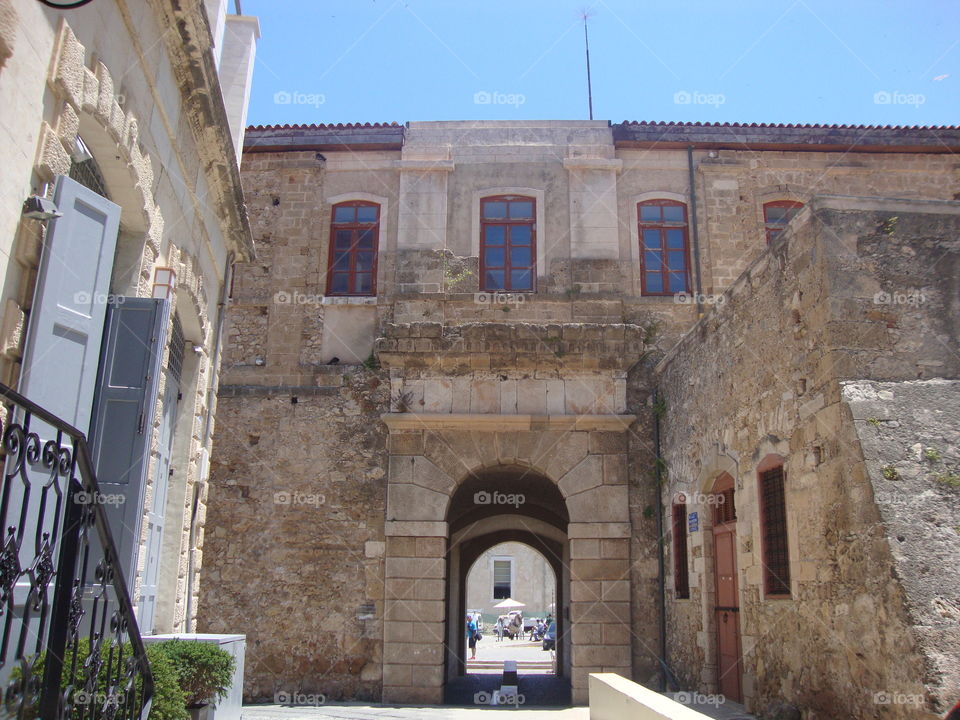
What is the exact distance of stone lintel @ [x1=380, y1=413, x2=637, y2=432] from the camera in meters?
11.3

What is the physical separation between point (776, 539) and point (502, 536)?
11.4 m

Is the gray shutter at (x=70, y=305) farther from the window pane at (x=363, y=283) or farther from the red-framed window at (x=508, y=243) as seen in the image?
the red-framed window at (x=508, y=243)

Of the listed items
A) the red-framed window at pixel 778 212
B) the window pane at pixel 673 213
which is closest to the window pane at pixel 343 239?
the window pane at pixel 673 213

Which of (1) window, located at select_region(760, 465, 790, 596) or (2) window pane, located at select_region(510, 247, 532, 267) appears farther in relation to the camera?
(2) window pane, located at select_region(510, 247, 532, 267)

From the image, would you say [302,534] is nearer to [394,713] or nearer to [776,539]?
[394,713]

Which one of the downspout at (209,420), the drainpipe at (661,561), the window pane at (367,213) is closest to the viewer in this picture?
the downspout at (209,420)

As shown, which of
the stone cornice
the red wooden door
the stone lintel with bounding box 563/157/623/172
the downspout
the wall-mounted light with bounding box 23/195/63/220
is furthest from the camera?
the stone lintel with bounding box 563/157/623/172

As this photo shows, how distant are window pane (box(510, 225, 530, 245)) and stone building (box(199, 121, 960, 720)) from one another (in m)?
0.03

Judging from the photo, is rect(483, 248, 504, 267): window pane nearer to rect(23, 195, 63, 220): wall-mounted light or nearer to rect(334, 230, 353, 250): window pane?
rect(334, 230, 353, 250): window pane

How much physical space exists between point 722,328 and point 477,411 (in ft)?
12.0

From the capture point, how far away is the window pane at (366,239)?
12820 millimetres

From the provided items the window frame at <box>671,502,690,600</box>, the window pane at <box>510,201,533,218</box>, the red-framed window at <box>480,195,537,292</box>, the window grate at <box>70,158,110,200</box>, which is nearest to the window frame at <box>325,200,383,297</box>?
the red-framed window at <box>480,195,537,292</box>

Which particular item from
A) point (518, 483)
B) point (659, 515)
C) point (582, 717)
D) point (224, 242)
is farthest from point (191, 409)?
point (518, 483)

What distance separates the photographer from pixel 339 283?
1271cm
